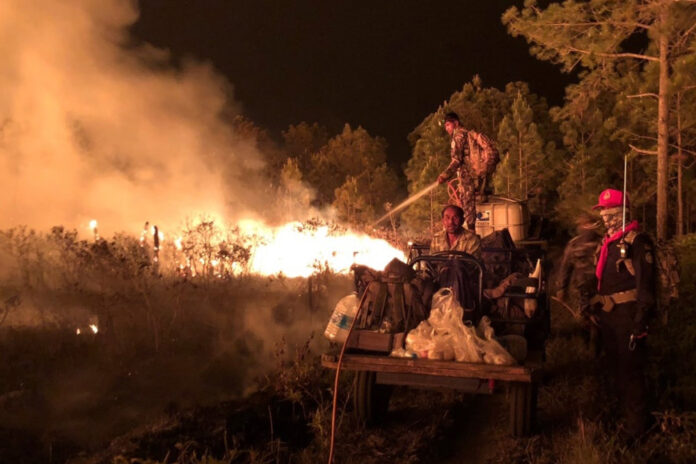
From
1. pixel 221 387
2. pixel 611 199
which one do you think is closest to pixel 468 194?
pixel 611 199

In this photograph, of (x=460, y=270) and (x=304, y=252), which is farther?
(x=304, y=252)

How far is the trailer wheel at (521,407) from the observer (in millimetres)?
5254

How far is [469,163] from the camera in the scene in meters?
8.91

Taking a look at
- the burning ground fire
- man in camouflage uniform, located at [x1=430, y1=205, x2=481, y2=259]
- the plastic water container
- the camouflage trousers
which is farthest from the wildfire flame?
the plastic water container

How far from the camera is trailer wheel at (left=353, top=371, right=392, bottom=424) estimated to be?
18.6 ft

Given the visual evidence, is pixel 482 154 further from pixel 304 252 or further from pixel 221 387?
pixel 304 252

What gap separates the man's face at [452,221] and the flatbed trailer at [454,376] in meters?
1.68

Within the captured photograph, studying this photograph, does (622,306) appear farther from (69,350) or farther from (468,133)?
(69,350)

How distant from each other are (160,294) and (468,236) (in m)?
5.63

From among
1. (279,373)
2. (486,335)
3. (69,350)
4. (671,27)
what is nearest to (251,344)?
(279,373)

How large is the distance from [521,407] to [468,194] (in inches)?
167

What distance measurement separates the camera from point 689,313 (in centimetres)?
652

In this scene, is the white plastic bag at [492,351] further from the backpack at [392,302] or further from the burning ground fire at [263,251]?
the burning ground fire at [263,251]

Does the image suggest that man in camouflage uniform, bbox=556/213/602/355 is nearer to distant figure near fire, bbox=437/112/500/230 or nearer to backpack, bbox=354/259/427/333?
distant figure near fire, bbox=437/112/500/230
